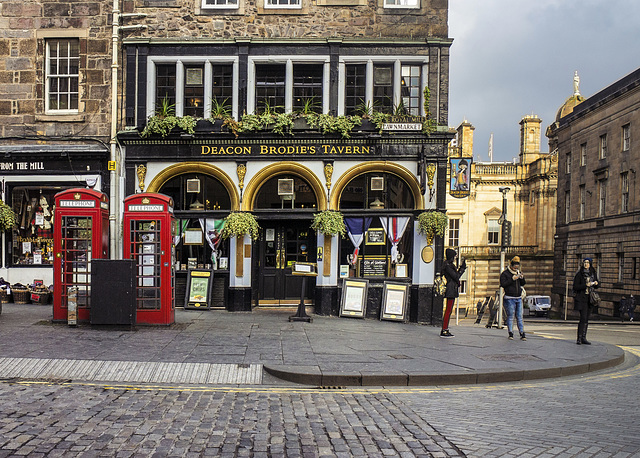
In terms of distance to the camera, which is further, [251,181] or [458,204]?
[458,204]

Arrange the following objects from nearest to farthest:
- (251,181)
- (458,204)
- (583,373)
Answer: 1. (583,373)
2. (251,181)
3. (458,204)

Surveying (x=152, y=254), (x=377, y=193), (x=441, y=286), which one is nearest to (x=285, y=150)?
(x=377, y=193)

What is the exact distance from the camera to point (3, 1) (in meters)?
17.4

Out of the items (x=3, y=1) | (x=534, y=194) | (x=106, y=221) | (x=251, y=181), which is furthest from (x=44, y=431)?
(x=534, y=194)

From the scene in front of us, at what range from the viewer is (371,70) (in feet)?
55.8

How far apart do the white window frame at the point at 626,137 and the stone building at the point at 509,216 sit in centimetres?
1478

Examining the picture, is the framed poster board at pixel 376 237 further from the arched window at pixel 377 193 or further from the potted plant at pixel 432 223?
the potted plant at pixel 432 223

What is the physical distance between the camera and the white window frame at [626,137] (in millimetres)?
37000

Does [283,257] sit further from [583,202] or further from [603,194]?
[583,202]

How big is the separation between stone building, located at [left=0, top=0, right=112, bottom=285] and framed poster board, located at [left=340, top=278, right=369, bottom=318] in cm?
893

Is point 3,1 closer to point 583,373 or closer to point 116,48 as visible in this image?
point 116,48

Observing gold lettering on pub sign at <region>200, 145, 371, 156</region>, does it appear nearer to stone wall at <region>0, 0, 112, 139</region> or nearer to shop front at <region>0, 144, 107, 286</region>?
shop front at <region>0, 144, 107, 286</region>

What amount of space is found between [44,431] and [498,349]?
28.7 feet

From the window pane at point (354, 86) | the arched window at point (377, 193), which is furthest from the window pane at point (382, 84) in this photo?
the arched window at point (377, 193)
